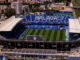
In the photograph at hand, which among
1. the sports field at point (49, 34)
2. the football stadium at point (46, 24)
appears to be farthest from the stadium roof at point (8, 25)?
the football stadium at point (46, 24)

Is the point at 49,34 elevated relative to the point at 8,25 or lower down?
lower down

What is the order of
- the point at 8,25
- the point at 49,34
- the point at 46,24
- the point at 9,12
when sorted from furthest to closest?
the point at 9,12 < the point at 46,24 < the point at 49,34 < the point at 8,25

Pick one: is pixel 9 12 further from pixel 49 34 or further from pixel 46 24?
pixel 49 34

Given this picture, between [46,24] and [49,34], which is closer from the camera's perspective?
[49,34]

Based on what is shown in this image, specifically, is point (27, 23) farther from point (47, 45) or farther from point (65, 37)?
point (47, 45)

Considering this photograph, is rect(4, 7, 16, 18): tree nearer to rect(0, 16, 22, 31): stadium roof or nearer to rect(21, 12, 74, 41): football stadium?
rect(21, 12, 74, 41): football stadium

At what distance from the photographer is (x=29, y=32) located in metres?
48.7

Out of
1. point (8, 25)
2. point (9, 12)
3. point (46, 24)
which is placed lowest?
point (46, 24)

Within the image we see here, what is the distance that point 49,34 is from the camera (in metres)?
46.1

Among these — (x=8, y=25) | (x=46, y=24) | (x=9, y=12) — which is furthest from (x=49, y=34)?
(x=9, y=12)

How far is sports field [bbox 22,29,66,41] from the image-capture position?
42.1 m

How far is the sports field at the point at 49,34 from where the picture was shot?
42.1 m

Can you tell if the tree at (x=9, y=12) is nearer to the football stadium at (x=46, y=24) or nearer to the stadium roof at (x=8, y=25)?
the football stadium at (x=46, y=24)

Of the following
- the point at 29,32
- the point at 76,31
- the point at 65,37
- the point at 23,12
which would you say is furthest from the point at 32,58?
the point at 23,12
